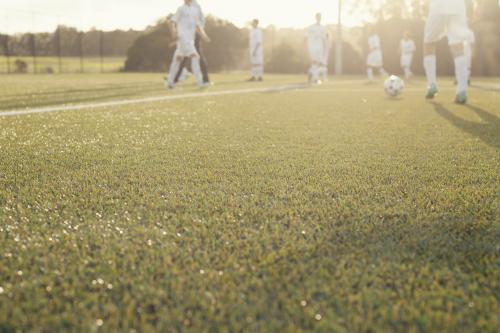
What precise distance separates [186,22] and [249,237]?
12110mm

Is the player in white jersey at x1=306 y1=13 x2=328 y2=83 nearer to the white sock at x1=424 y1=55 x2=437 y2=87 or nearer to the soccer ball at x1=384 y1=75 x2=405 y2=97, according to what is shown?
the soccer ball at x1=384 y1=75 x2=405 y2=97

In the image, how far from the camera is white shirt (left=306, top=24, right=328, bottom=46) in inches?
709

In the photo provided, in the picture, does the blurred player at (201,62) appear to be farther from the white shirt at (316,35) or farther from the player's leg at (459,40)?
the player's leg at (459,40)

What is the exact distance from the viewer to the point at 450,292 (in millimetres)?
1443

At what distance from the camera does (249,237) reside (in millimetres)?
1871

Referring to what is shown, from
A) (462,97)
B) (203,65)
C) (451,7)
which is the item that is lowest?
(462,97)

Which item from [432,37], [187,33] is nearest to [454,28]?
[432,37]

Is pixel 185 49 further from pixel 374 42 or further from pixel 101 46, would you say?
pixel 101 46

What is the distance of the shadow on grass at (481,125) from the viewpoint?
4.39 meters

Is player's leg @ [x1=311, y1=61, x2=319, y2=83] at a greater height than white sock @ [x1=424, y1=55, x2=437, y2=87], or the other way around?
player's leg @ [x1=311, y1=61, x2=319, y2=83]

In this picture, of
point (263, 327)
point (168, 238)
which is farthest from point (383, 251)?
point (168, 238)

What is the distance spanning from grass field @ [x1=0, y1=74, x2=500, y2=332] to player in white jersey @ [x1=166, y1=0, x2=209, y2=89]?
9.08 metres

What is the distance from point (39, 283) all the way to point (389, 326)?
996mm

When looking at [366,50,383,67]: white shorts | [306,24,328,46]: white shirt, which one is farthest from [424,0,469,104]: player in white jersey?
[366,50,383,67]: white shorts
